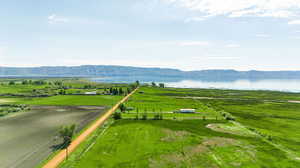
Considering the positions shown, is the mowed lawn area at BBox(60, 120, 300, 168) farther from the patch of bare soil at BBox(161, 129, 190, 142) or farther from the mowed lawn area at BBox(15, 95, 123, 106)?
the mowed lawn area at BBox(15, 95, 123, 106)

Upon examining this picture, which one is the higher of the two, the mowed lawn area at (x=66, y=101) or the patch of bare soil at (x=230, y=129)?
the mowed lawn area at (x=66, y=101)

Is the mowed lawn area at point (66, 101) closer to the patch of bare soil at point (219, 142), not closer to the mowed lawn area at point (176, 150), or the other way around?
the mowed lawn area at point (176, 150)

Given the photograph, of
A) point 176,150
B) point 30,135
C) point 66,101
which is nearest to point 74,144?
point 30,135

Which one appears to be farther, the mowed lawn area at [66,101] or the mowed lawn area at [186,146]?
Answer: the mowed lawn area at [66,101]

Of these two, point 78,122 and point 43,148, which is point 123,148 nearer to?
point 43,148

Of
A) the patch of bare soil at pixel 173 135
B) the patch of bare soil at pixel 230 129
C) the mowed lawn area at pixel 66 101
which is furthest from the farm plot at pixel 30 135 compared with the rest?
the patch of bare soil at pixel 230 129

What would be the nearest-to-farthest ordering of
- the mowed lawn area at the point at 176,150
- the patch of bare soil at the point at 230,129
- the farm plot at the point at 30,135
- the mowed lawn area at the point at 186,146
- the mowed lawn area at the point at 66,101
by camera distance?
the mowed lawn area at the point at 176,150, the mowed lawn area at the point at 186,146, the farm plot at the point at 30,135, the patch of bare soil at the point at 230,129, the mowed lawn area at the point at 66,101

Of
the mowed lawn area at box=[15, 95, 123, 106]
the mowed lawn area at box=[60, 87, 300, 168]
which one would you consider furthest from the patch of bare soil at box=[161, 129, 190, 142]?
the mowed lawn area at box=[15, 95, 123, 106]

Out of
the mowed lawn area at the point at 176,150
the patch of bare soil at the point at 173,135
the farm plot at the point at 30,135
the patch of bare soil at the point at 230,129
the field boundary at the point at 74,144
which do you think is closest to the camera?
A: the field boundary at the point at 74,144

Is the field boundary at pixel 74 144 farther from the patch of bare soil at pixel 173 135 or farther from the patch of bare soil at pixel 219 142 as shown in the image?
the patch of bare soil at pixel 219 142

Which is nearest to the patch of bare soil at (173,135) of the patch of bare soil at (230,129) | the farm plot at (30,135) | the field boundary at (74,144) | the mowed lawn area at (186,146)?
the mowed lawn area at (186,146)
